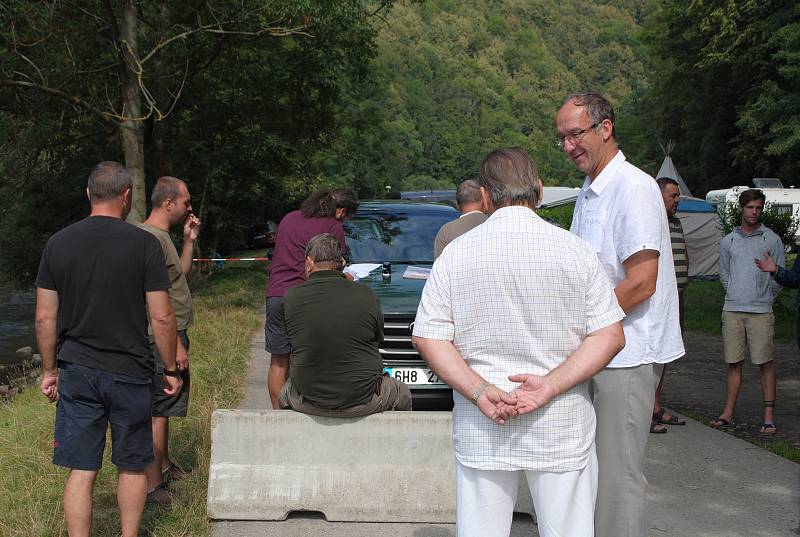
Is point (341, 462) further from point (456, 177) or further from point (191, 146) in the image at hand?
point (456, 177)

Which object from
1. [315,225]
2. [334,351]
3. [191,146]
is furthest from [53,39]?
[334,351]

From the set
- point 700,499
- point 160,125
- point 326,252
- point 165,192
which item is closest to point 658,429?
point 700,499

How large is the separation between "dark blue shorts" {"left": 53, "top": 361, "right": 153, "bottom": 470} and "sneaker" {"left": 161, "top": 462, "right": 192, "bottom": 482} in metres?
1.54

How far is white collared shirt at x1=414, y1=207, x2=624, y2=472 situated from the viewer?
315cm

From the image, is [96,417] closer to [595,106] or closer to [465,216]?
[595,106]

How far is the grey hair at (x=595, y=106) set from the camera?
3.76 m

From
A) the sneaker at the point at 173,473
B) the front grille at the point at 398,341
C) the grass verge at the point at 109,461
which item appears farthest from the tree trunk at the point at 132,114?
the sneaker at the point at 173,473

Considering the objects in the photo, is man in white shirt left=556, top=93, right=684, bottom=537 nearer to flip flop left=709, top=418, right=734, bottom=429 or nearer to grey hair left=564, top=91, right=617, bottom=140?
grey hair left=564, top=91, right=617, bottom=140

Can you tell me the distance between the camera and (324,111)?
27094 millimetres

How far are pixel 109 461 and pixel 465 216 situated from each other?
3.07m

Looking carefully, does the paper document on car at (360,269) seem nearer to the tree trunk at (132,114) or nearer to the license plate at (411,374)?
the license plate at (411,374)

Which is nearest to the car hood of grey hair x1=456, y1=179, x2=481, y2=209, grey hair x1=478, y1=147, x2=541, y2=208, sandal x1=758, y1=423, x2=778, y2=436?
grey hair x1=456, y1=179, x2=481, y2=209

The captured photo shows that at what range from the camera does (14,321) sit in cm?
2436

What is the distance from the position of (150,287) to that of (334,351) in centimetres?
133
